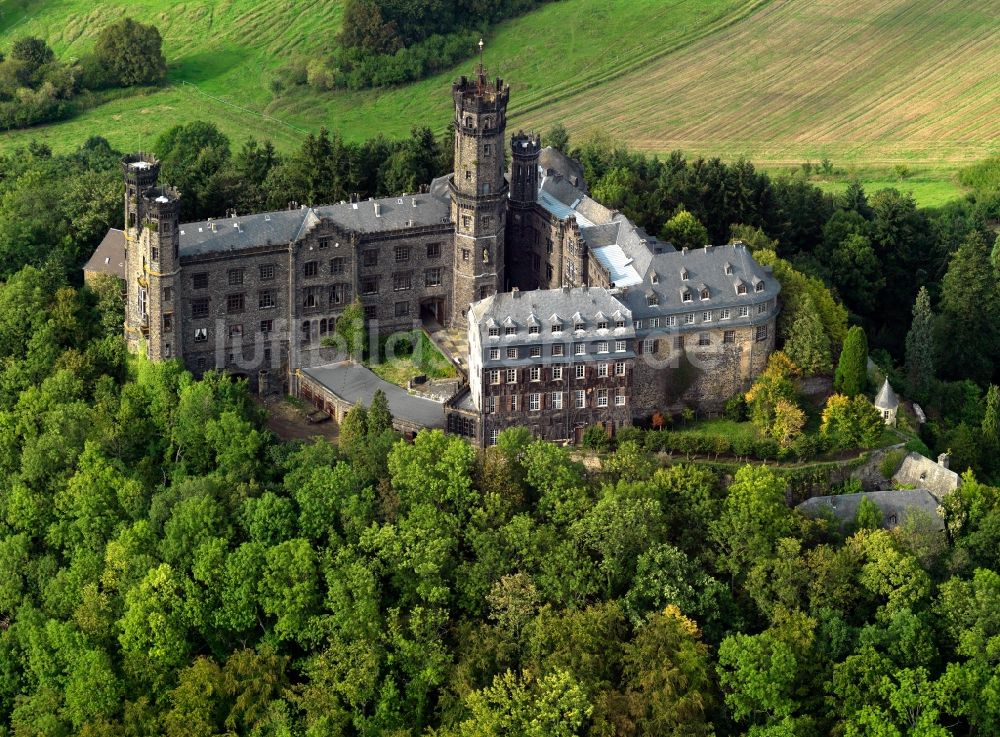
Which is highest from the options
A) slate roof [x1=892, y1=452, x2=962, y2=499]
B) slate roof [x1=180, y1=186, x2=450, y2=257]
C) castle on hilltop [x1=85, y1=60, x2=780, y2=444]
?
slate roof [x1=180, y1=186, x2=450, y2=257]

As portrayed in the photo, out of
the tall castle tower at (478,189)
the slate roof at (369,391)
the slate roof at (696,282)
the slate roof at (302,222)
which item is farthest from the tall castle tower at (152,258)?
the slate roof at (696,282)

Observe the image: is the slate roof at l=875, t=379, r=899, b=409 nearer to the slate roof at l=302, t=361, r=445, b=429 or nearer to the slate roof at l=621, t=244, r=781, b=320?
the slate roof at l=621, t=244, r=781, b=320

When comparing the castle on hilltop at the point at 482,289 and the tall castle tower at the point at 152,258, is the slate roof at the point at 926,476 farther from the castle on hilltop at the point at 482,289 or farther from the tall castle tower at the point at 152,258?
the tall castle tower at the point at 152,258

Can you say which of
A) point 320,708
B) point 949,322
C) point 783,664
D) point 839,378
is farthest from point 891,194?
point 320,708

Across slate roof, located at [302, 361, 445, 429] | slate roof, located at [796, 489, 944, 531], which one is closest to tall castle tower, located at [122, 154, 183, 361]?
slate roof, located at [302, 361, 445, 429]

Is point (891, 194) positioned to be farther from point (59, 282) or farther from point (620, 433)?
point (59, 282)

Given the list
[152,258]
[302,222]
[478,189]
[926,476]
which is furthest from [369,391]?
[926,476]
